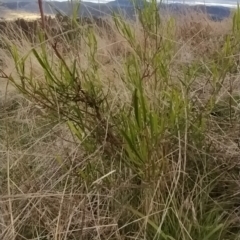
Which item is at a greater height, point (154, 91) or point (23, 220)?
point (154, 91)

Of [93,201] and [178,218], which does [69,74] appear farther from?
[178,218]

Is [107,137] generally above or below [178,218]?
above

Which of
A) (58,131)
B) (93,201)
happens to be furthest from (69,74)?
(58,131)

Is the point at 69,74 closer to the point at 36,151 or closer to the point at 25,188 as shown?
the point at 25,188

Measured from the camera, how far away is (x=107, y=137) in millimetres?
1537

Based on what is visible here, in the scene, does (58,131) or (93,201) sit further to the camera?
(58,131)

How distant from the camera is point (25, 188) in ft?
5.26

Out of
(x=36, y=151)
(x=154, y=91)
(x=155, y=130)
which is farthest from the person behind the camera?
(x=36, y=151)

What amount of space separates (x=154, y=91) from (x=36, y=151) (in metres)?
0.51

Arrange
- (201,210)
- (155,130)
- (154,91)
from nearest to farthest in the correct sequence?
1. (155,130)
2. (201,210)
3. (154,91)

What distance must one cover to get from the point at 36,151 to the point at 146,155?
0.60 metres

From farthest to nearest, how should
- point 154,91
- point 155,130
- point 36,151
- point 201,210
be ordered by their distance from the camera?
point 36,151, point 154,91, point 201,210, point 155,130

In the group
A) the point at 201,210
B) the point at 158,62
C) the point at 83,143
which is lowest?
the point at 201,210

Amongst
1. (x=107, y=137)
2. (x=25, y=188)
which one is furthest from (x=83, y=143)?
(x=25, y=188)
